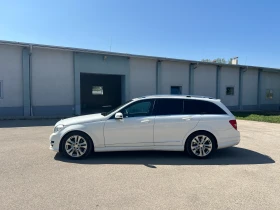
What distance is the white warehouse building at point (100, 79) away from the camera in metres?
13.1

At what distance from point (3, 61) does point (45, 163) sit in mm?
10520

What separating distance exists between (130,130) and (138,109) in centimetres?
63

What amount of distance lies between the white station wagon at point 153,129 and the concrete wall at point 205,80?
14.0 metres

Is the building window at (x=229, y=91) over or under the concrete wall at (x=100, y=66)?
under

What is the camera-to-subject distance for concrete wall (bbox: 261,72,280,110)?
23.6 m

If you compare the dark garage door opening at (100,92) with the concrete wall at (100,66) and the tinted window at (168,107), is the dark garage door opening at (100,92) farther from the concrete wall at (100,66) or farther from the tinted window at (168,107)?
the tinted window at (168,107)

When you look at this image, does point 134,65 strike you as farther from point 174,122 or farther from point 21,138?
point 174,122

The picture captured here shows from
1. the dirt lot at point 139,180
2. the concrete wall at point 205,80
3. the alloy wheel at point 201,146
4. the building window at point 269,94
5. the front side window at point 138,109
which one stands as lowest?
the dirt lot at point 139,180

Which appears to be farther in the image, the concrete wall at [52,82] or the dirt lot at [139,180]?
the concrete wall at [52,82]

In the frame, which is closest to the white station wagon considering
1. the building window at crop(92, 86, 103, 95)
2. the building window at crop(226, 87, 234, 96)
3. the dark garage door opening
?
the building window at crop(226, 87, 234, 96)

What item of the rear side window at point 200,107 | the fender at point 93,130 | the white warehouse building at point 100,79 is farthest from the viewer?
the white warehouse building at point 100,79

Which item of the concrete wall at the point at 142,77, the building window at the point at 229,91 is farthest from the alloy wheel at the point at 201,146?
the building window at the point at 229,91

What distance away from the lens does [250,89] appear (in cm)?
2256

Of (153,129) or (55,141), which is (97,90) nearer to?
(55,141)
